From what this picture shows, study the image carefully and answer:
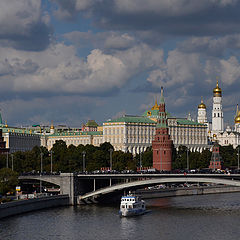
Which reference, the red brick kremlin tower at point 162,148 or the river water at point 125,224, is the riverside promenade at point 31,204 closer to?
the river water at point 125,224

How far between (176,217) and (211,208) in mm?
14148

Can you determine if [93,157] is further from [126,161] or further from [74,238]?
[74,238]

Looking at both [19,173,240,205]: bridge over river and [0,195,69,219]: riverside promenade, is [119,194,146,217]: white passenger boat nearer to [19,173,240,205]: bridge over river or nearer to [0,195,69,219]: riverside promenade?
[19,173,240,205]: bridge over river

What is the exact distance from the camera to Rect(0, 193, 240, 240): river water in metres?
88.2

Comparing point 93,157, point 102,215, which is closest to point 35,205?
point 102,215

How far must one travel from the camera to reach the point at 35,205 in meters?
113

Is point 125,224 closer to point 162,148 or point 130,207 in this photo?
point 130,207

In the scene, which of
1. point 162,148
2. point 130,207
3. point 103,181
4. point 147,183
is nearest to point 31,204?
point 130,207

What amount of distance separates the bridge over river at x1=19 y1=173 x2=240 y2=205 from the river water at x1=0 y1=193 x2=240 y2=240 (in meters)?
4.02

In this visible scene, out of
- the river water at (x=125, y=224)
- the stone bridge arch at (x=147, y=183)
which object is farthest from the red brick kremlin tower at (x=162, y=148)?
the river water at (x=125, y=224)

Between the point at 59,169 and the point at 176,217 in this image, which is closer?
the point at 176,217

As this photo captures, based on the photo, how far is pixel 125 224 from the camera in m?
97.8

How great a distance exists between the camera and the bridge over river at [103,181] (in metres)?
116

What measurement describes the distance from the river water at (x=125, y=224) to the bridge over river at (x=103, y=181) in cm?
402
